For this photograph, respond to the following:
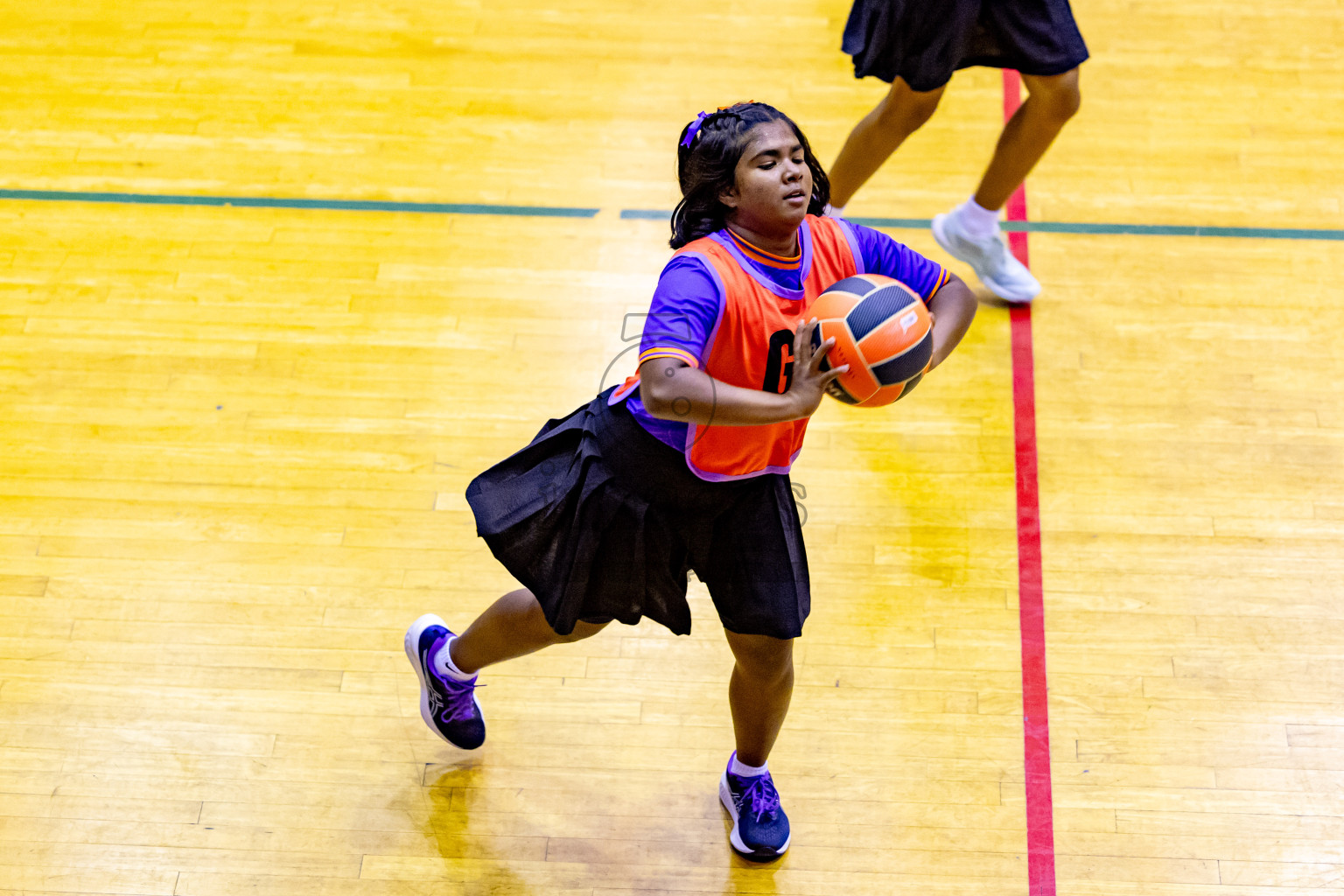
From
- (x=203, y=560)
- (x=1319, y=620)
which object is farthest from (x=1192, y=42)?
(x=203, y=560)

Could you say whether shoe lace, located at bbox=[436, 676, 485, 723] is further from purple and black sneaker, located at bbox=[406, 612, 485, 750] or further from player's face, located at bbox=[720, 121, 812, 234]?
player's face, located at bbox=[720, 121, 812, 234]

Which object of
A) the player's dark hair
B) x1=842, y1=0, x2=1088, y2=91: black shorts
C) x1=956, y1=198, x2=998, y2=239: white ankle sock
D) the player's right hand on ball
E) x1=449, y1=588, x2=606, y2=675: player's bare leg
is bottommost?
x1=449, y1=588, x2=606, y2=675: player's bare leg

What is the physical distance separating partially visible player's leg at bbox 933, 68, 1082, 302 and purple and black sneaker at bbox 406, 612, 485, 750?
194cm

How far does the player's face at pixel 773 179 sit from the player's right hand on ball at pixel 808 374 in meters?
0.18

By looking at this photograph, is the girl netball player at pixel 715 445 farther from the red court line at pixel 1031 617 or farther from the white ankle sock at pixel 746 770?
the red court line at pixel 1031 617

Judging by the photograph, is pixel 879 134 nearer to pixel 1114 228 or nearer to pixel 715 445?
pixel 1114 228

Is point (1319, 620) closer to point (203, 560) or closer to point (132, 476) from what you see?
point (203, 560)

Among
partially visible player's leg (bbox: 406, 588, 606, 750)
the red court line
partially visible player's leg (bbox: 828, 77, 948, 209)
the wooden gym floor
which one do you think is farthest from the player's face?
partially visible player's leg (bbox: 828, 77, 948, 209)

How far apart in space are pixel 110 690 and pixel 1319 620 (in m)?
2.90

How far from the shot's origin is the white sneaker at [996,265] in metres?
3.64

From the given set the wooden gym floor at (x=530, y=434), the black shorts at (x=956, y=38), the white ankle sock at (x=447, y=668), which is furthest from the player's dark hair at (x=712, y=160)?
the black shorts at (x=956, y=38)

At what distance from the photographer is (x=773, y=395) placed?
1.88 meters

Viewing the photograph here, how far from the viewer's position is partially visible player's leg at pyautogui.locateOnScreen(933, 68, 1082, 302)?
11.0 feet

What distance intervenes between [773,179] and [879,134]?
5.49ft
